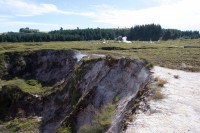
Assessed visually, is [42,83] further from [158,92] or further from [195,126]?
[195,126]

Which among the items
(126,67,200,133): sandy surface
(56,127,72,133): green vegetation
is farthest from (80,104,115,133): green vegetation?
(56,127,72,133): green vegetation

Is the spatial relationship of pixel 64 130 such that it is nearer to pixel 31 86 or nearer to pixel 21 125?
pixel 21 125

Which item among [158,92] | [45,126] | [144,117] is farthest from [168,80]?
[45,126]

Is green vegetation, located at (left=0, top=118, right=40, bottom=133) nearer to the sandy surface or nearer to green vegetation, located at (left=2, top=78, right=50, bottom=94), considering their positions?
green vegetation, located at (left=2, top=78, right=50, bottom=94)

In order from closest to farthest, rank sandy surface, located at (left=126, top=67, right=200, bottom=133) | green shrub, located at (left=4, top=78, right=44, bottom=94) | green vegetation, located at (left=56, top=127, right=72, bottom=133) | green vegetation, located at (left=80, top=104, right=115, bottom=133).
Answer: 1. sandy surface, located at (left=126, top=67, right=200, bottom=133)
2. green vegetation, located at (left=80, top=104, right=115, bottom=133)
3. green vegetation, located at (left=56, top=127, right=72, bottom=133)
4. green shrub, located at (left=4, top=78, right=44, bottom=94)

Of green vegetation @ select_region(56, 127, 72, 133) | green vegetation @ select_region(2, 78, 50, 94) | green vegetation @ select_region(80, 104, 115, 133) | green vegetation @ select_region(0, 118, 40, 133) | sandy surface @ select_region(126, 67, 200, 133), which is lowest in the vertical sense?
green vegetation @ select_region(0, 118, 40, 133)

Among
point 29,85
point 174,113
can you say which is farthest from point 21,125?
point 174,113

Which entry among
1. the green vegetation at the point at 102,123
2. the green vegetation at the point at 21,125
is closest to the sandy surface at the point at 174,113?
the green vegetation at the point at 102,123

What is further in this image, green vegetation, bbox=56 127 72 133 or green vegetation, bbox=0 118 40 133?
green vegetation, bbox=0 118 40 133
